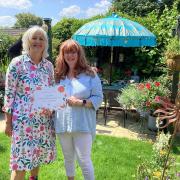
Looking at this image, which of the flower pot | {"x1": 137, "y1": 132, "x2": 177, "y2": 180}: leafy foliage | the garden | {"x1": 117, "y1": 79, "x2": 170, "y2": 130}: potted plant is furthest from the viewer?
the flower pot

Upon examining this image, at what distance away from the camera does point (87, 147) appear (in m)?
3.36

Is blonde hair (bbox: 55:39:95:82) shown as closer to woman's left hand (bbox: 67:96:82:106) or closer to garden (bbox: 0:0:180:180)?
woman's left hand (bbox: 67:96:82:106)

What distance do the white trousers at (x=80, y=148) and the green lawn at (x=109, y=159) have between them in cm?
84

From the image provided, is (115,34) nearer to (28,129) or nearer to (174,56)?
(174,56)

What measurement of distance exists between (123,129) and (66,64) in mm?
3708

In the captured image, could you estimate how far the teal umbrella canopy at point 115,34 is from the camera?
23.8ft

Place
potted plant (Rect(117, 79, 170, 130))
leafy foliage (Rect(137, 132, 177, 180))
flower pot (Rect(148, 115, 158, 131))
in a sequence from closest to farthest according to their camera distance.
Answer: leafy foliage (Rect(137, 132, 177, 180)) < potted plant (Rect(117, 79, 170, 130)) < flower pot (Rect(148, 115, 158, 131))

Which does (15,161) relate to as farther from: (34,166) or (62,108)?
(62,108)

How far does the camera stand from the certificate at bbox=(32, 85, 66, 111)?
123 inches

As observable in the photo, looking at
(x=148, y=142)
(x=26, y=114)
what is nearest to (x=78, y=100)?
(x=26, y=114)

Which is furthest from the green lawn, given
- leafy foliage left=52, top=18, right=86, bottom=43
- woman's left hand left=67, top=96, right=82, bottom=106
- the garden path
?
leafy foliage left=52, top=18, right=86, bottom=43

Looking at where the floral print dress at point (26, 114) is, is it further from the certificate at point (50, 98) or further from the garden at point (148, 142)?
the garden at point (148, 142)

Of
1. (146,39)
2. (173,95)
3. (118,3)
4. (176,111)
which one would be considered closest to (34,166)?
(176,111)

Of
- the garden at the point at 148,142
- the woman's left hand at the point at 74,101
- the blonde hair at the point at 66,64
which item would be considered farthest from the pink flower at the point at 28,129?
the garden at the point at 148,142
